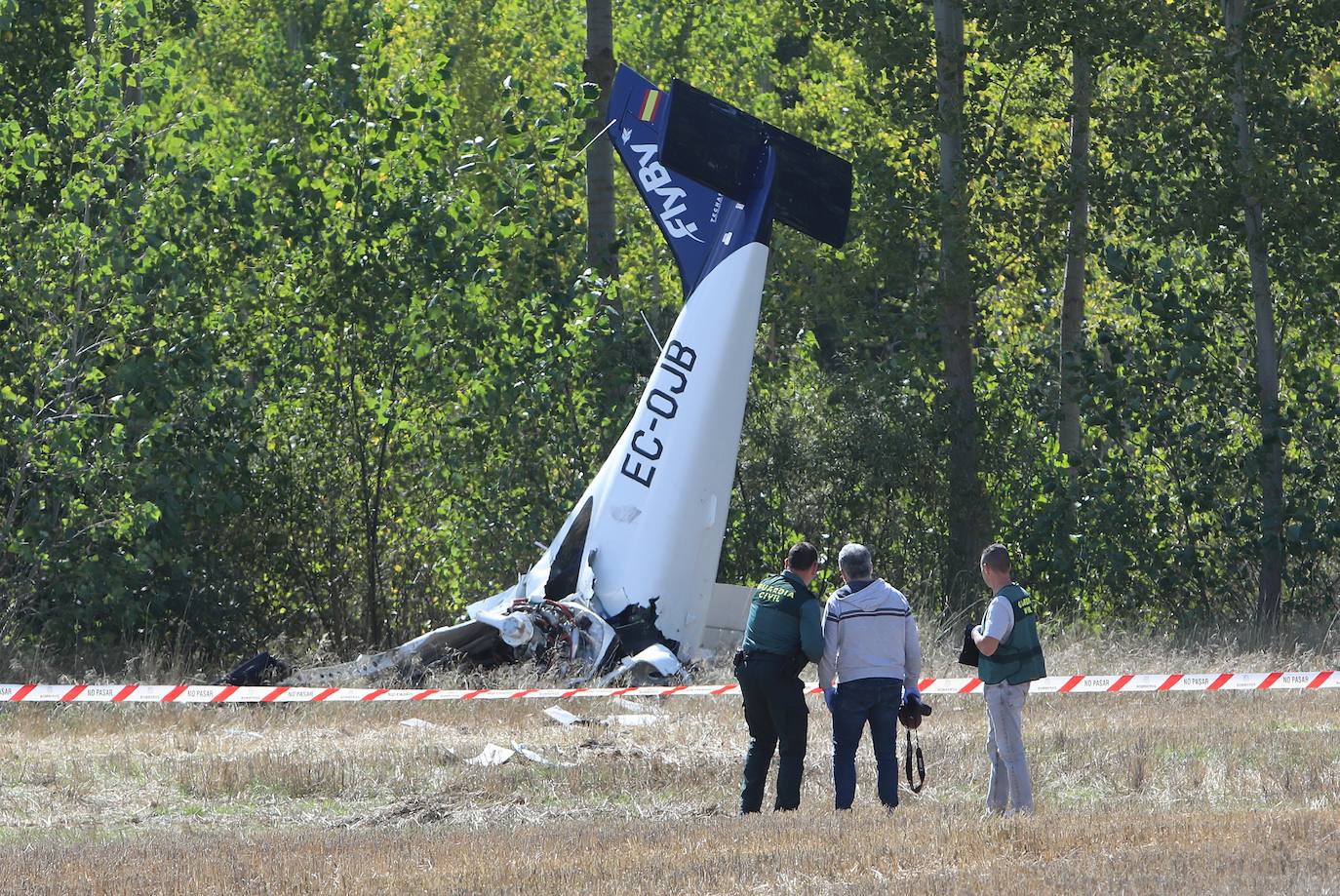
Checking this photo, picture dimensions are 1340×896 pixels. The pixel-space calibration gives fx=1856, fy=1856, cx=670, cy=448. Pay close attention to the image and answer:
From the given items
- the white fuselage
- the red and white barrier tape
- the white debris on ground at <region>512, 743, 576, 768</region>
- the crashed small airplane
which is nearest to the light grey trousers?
the red and white barrier tape

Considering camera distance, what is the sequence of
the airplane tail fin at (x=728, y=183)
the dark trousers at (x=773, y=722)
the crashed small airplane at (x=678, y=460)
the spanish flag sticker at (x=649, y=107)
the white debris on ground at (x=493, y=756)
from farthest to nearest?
the spanish flag sticker at (x=649, y=107), the airplane tail fin at (x=728, y=183), the crashed small airplane at (x=678, y=460), the white debris on ground at (x=493, y=756), the dark trousers at (x=773, y=722)

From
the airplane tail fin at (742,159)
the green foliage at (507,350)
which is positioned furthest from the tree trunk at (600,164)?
the airplane tail fin at (742,159)

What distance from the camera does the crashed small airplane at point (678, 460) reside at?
53.8ft

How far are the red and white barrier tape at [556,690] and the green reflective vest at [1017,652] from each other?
10.7 feet

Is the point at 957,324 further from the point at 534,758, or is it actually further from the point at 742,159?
the point at 534,758

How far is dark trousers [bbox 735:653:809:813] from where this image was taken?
9.88m

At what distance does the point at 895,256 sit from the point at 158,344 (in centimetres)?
837

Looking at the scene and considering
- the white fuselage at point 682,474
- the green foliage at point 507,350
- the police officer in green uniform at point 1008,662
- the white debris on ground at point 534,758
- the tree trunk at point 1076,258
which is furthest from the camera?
the tree trunk at point 1076,258

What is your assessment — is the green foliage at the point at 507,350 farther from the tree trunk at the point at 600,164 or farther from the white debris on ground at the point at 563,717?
the white debris on ground at the point at 563,717

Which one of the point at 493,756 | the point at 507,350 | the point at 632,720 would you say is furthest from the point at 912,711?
the point at 507,350

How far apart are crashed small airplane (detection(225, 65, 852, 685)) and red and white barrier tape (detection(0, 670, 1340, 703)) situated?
1.30m

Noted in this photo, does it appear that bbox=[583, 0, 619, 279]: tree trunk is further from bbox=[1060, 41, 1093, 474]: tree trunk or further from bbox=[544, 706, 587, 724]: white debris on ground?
bbox=[544, 706, 587, 724]: white debris on ground

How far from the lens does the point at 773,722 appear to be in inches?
394

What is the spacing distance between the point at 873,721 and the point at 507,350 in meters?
11.3
